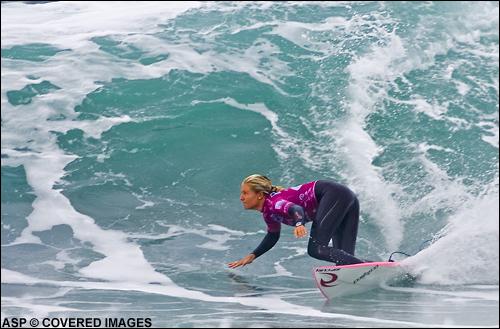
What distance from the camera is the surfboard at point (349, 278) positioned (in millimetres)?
→ 6633

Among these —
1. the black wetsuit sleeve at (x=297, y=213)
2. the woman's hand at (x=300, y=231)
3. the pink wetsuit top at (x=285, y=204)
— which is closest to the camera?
the woman's hand at (x=300, y=231)

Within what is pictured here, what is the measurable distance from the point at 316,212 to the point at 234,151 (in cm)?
508

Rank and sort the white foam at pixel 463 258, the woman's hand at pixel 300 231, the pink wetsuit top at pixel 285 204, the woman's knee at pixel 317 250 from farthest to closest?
1. the white foam at pixel 463 258
2. the woman's knee at pixel 317 250
3. the pink wetsuit top at pixel 285 204
4. the woman's hand at pixel 300 231

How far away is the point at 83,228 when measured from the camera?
9.93 metres

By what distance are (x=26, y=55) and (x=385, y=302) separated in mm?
11092

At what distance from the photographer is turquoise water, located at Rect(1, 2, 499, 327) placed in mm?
7160

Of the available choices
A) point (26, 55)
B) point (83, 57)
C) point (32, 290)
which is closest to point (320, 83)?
point (83, 57)

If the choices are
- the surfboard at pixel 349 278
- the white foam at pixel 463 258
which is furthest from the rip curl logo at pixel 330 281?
the white foam at pixel 463 258

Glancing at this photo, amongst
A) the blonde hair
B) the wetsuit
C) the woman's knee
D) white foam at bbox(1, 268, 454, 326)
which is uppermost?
the blonde hair

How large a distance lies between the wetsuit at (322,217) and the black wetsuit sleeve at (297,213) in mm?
143

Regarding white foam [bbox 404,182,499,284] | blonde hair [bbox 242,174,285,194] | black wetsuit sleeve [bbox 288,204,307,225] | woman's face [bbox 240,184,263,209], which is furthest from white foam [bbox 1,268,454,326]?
white foam [bbox 404,182,499,284]

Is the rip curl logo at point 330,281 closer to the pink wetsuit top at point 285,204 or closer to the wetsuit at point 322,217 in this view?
the wetsuit at point 322,217

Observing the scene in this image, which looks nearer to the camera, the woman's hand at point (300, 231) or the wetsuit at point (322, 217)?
the woman's hand at point (300, 231)

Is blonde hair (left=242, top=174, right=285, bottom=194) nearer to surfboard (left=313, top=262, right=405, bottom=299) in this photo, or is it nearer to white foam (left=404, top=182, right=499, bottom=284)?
surfboard (left=313, top=262, right=405, bottom=299)
